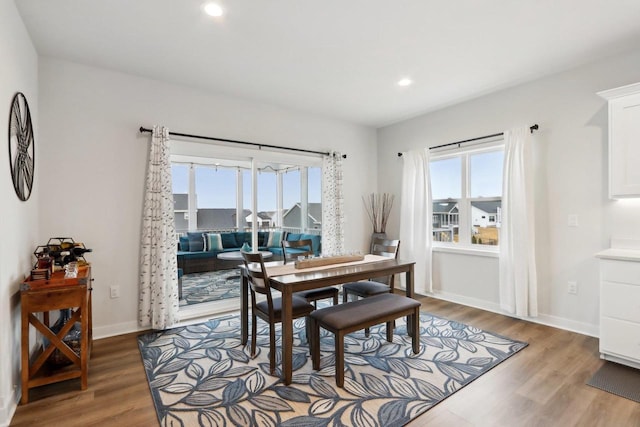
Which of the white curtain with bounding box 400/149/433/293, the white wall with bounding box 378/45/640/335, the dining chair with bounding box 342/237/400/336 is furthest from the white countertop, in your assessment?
the white curtain with bounding box 400/149/433/293

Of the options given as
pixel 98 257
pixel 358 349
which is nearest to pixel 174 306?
pixel 98 257

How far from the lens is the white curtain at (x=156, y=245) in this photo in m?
3.27

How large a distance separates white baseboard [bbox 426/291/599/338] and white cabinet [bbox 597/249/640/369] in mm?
613

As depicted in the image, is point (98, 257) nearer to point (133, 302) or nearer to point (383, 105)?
point (133, 302)

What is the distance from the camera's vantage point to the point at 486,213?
4066 mm

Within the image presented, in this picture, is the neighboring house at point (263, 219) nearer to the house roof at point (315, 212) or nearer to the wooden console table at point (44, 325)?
the house roof at point (315, 212)

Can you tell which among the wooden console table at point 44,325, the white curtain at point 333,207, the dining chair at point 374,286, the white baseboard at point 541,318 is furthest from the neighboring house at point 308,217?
the wooden console table at point 44,325

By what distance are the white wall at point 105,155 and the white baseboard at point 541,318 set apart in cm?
366

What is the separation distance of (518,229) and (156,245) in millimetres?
3990

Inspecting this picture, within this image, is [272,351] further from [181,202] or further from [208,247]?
[208,247]

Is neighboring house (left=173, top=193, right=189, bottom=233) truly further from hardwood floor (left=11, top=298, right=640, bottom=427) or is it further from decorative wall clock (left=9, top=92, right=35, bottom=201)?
hardwood floor (left=11, top=298, right=640, bottom=427)

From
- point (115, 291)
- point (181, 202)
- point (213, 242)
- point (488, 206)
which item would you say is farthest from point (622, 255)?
point (213, 242)

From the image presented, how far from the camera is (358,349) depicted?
2834 millimetres

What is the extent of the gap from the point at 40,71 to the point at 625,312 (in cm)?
549
